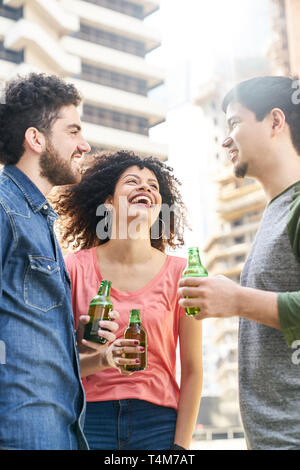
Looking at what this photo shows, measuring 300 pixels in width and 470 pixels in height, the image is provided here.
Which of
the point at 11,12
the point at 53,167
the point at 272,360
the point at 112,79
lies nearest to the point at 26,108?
the point at 53,167

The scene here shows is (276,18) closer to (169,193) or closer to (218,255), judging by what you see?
(218,255)

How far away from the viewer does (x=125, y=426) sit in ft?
5.37

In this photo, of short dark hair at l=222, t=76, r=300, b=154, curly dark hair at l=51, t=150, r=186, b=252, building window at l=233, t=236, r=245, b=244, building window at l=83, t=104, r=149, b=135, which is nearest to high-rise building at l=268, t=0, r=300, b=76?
building window at l=83, t=104, r=149, b=135

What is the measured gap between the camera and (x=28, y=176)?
5.26 ft

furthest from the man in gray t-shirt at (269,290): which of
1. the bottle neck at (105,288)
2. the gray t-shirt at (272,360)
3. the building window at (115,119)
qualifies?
the building window at (115,119)

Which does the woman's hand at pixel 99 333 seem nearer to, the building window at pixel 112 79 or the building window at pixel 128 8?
the building window at pixel 112 79

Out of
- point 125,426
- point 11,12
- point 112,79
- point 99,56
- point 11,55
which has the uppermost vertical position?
point 11,12

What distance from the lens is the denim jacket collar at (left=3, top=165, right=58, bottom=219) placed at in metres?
1.51

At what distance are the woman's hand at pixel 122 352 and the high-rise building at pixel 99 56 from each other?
2057 centimetres

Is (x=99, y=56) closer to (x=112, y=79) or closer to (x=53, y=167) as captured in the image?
(x=112, y=79)

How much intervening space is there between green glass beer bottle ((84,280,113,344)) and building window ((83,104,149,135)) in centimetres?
2312

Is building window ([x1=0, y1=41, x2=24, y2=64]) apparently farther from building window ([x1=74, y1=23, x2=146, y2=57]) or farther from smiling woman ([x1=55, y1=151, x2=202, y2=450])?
smiling woman ([x1=55, y1=151, x2=202, y2=450])

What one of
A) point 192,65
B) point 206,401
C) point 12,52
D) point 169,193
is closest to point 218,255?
point 206,401

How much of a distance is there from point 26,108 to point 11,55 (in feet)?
72.4
